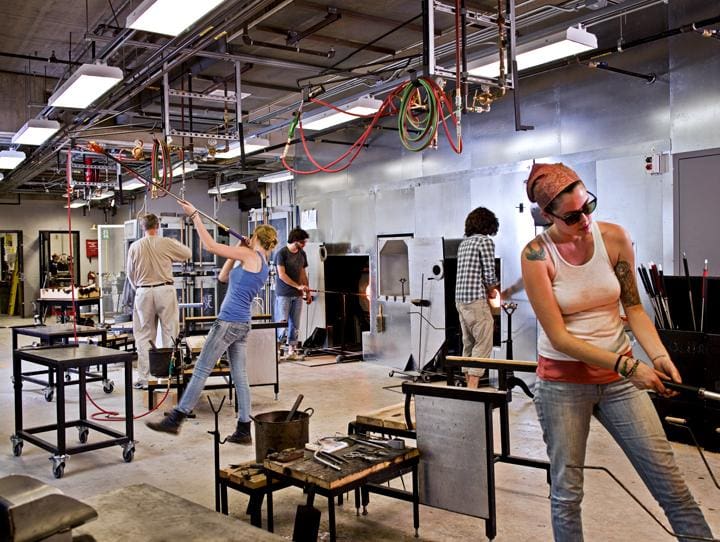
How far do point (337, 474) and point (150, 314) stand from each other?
176 inches

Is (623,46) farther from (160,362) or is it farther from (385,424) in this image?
(160,362)

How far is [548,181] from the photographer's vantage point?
242 centimetres

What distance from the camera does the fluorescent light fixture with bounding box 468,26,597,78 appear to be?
4.71m

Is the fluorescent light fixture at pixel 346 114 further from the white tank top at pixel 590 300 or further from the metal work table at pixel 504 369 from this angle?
the white tank top at pixel 590 300

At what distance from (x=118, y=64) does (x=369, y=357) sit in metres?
4.49

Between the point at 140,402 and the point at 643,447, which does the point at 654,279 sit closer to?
the point at 643,447

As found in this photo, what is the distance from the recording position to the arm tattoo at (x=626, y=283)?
2441 mm

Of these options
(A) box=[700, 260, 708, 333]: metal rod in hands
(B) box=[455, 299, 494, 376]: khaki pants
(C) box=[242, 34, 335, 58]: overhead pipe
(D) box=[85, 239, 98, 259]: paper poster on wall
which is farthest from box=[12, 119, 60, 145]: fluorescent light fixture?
(D) box=[85, 239, 98, 259]: paper poster on wall

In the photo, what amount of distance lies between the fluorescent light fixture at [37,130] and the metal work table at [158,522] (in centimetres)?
621

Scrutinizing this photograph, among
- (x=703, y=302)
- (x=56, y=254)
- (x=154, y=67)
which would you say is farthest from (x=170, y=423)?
(x=56, y=254)

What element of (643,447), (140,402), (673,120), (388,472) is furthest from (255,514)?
(673,120)

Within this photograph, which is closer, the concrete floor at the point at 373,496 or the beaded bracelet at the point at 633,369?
the beaded bracelet at the point at 633,369

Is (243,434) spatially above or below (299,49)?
below

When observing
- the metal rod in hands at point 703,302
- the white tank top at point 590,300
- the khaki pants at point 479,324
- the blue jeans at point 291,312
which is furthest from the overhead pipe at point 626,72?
the blue jeans at point 291,312
